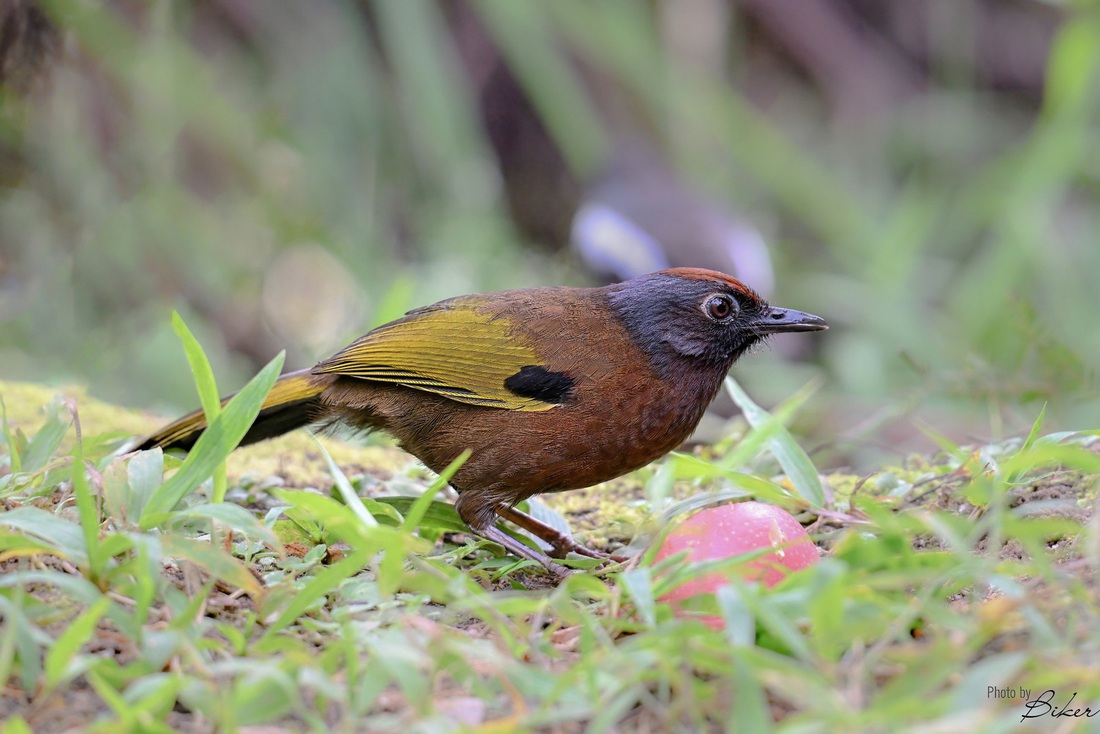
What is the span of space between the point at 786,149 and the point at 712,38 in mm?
1651

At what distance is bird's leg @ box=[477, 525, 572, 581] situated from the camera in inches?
130

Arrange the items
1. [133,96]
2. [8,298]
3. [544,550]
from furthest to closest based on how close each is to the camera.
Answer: [133,96] → [8,298] → [544,550]

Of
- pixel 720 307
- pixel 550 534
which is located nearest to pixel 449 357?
pixel 550 534

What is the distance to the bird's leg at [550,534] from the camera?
3.52 metres

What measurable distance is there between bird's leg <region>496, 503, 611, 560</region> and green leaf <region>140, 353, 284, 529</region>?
97 centimetres

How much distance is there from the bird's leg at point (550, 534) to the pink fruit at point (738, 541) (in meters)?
0.69

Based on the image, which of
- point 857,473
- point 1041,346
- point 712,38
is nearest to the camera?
point 857,473

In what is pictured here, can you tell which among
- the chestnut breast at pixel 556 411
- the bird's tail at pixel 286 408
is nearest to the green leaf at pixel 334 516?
the chestnut breast at pixel 556 411

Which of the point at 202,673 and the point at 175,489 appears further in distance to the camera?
the point at 175,489

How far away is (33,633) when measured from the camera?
213cm

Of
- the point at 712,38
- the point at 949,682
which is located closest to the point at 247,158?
the point at 712,38

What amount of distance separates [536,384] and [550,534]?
483 mm

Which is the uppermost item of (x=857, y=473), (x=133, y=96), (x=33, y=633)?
(x=133, y=96)

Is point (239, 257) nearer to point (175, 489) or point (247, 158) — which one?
point (247, 158)
